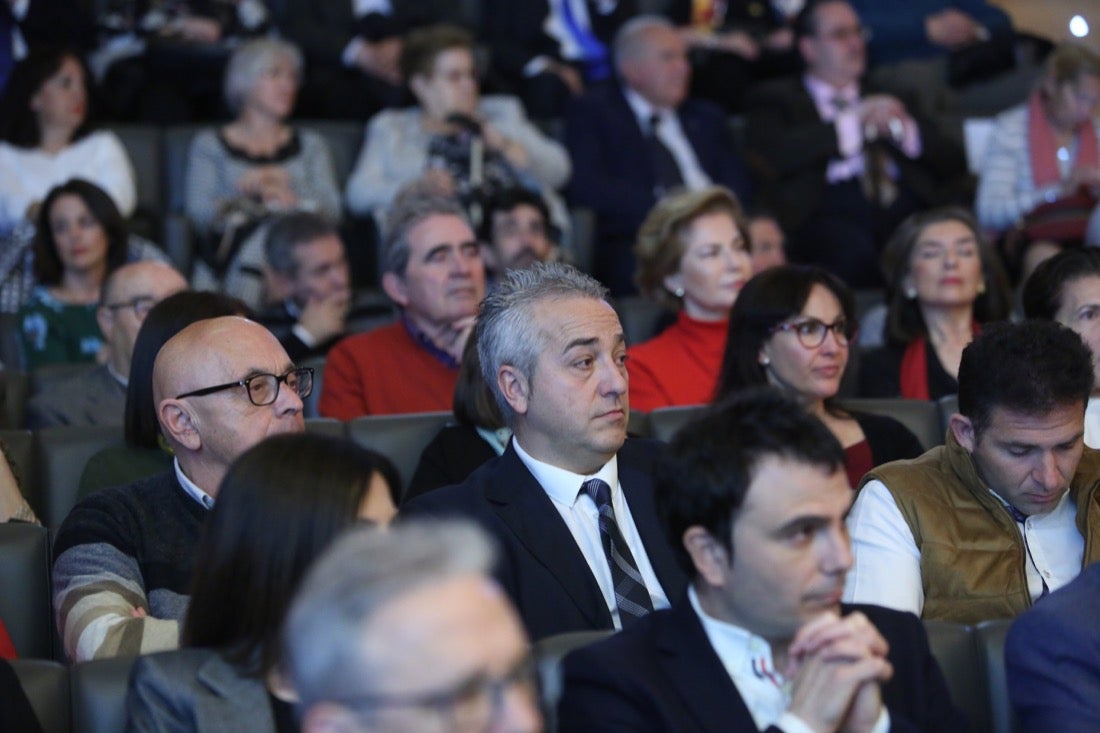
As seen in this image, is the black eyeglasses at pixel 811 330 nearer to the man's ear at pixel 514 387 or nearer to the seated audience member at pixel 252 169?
the man's ear at pixel 514 387

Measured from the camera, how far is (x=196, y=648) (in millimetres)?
1965

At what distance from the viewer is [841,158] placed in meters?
5.87

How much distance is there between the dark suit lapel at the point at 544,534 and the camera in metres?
2.54

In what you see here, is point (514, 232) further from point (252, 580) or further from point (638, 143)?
point (252, 580)

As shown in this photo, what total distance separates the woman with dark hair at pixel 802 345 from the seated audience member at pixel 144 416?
3.87ft

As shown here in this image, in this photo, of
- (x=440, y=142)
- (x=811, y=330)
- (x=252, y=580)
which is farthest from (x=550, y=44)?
(x=252, y=580)

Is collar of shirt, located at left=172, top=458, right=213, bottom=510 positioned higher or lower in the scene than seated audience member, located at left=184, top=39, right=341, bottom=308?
lower

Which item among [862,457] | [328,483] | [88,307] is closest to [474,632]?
[328,483]

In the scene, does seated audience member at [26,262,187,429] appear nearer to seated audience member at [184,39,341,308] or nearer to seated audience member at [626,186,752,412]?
seated audience member at [184,39,341,308]

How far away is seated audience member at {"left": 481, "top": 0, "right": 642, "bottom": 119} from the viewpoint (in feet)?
20.9

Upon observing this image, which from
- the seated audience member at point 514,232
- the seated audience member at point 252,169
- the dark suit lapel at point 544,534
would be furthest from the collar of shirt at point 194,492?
the seated audience member at point 252,169

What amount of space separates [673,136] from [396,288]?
2102 millimetres

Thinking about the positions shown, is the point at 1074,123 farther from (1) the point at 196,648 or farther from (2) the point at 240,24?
(1) the point at 196,648

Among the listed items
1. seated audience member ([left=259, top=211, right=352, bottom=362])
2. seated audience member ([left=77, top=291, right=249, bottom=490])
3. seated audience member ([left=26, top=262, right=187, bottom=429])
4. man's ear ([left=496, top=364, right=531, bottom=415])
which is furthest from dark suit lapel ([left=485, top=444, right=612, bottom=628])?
seated audience member ([left=259, top=211, right=352, bottom=362])
